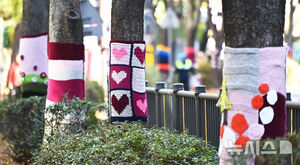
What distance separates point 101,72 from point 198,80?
4776 millimetres

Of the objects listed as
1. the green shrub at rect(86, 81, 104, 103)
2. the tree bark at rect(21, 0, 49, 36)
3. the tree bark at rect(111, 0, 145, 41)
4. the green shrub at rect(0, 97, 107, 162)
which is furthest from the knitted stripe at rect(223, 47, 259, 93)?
the green shrub at rect(86, 81, 104, 103)

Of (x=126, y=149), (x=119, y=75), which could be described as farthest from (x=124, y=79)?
(x=126, y=149)

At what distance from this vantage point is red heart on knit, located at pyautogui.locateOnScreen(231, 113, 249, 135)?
563 centimetres

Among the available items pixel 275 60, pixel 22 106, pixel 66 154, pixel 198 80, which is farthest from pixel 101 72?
pixel 275 60

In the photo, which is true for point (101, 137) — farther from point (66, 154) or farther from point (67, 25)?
point (67, 25)

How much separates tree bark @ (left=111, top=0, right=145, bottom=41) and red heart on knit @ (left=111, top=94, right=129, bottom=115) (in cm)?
79

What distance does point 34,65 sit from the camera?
40.5ft

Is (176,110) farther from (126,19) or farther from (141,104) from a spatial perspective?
(126,19)

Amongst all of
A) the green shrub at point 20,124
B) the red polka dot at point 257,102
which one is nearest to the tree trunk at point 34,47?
the green shrub at point 20,124

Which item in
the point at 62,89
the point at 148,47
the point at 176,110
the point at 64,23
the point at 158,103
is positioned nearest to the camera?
the point at 62,89

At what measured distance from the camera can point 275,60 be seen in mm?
5645

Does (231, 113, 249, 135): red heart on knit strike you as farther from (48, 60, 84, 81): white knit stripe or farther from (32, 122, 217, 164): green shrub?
(48, 60, 84, 81): white knit stripe

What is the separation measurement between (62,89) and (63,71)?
10.4 inches

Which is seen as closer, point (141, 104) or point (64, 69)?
point (141, 104)
